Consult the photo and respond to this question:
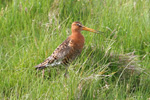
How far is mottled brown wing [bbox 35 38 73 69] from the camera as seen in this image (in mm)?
5008

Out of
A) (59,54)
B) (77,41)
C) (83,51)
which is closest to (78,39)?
(77,41)

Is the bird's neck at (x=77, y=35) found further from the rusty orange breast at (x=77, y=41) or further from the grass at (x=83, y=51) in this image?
the grass at (x=83, y=51)

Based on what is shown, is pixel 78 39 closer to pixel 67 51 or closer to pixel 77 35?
pixel 77 35

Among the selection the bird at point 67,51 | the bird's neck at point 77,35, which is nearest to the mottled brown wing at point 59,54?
the bird at point 67,51

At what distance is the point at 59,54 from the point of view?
16.8 ft

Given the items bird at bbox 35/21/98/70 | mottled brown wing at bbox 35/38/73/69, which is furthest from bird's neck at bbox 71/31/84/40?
mottled brown wing at bbox 35/38/73/69

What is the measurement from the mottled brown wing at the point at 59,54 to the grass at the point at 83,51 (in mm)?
99

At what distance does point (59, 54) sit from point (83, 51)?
0.35 meters

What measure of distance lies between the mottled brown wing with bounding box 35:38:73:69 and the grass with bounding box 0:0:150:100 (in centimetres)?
10

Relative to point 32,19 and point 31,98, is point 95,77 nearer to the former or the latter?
point 31,98

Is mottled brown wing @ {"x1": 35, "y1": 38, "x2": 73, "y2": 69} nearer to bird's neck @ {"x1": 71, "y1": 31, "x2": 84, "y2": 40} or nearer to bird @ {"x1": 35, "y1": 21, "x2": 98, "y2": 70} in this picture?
bird @ {"x1": 35, "y1": 21, "x2": 98, "y2": 70}

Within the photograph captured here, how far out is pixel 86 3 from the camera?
21.3ft

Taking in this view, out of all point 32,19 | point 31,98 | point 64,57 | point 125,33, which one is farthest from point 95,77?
point 32,19

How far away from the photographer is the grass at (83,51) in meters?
4.20
